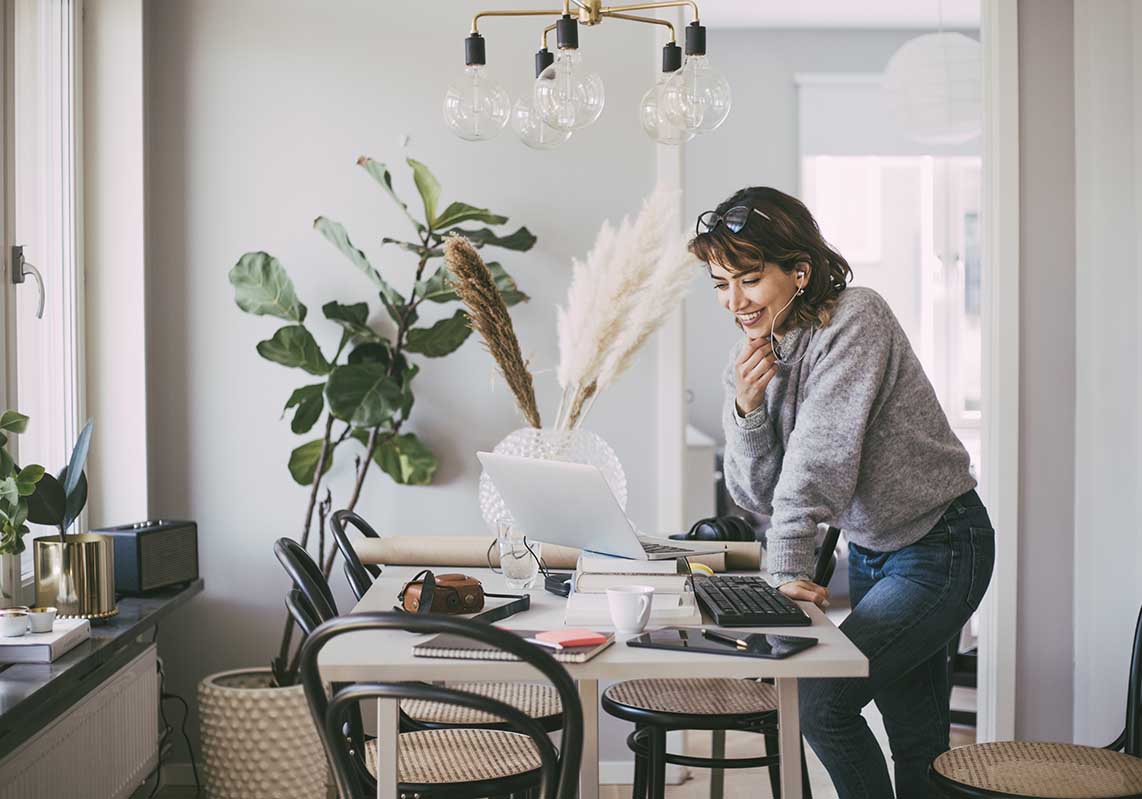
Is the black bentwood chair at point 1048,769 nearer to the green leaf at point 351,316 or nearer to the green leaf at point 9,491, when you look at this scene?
the green leaf at point 9,491

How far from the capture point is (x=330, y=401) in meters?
2.96

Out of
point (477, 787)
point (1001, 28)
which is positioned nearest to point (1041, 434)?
point (1001, 28)

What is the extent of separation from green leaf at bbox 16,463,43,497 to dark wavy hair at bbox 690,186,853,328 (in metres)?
1.33

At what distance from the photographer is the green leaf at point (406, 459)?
10.5 ft

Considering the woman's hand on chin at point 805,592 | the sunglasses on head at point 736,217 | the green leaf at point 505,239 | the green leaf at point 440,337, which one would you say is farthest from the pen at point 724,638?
the green leaf at point 505,239

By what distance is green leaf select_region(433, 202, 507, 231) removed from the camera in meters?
3.05

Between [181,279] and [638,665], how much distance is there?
2.26 m

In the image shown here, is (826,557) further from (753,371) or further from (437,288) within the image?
(437,288)

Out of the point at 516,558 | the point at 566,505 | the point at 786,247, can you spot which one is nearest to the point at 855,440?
the point at 786,247

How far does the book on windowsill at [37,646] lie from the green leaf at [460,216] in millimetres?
1363

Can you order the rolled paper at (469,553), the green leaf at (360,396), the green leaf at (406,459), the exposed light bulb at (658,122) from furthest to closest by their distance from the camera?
the green leaf at (406,459), the green leaf at (360,396), the rolled paper at (469,553), the exposed light bulb at (658,122)

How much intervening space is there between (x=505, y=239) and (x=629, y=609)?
1.68m

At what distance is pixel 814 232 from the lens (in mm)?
2027

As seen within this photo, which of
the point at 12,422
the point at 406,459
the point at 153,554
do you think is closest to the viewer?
the point at 12,422
